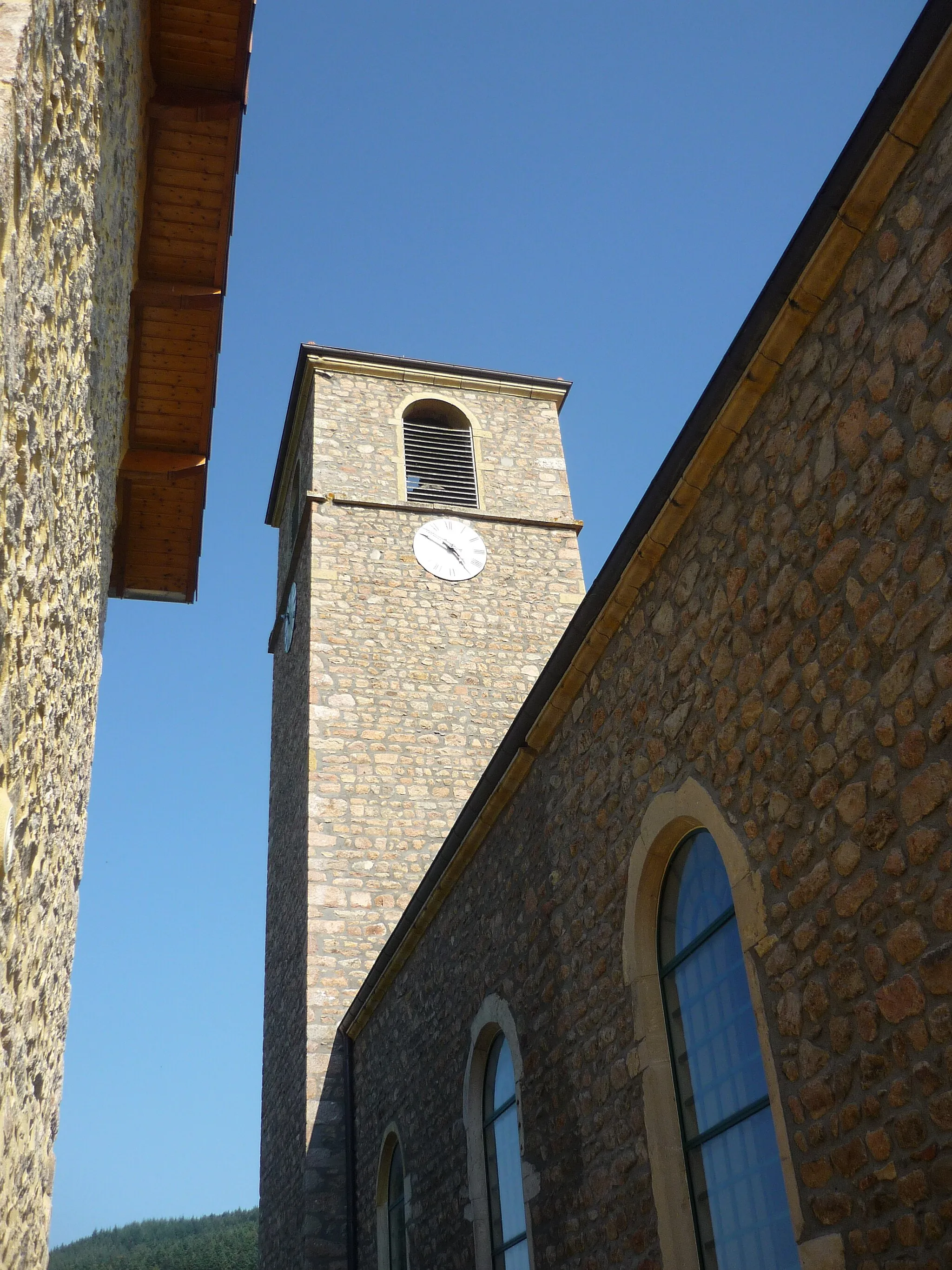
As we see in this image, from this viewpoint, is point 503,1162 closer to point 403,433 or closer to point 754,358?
point 754,358

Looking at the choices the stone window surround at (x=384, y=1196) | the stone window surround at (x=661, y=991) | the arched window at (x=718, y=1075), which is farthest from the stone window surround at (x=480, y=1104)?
the stone window surround at (x=384, y=1196)

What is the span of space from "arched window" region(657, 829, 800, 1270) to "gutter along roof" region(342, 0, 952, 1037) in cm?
134

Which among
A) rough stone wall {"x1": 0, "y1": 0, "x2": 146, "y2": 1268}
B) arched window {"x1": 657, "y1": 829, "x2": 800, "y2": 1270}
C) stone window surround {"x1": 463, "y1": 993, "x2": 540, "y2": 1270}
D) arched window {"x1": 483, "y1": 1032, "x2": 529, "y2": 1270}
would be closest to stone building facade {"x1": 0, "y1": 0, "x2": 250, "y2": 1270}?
rough stone wall {"x1": 0, "y1": 0, "x2": 146, "y2": 1268}

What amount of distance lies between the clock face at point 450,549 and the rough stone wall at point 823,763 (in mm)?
9043

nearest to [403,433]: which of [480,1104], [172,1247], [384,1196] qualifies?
[384,1196]

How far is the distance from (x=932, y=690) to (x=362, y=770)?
10.3m

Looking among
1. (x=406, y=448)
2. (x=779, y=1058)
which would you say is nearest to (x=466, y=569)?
(x=406, y=448)

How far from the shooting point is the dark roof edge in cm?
1692

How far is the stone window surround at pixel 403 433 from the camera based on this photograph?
16.1 meters

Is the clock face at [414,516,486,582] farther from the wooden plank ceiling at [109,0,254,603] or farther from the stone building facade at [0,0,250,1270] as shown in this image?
the stone building facade at [0,0,250,1270]

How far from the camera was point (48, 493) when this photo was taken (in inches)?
122

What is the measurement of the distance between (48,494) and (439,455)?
13785 millimetres

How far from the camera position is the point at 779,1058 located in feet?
14.1

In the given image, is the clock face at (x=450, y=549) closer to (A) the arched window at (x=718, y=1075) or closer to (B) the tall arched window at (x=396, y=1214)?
(B) the tall arched window at (x=396, y=1214)
